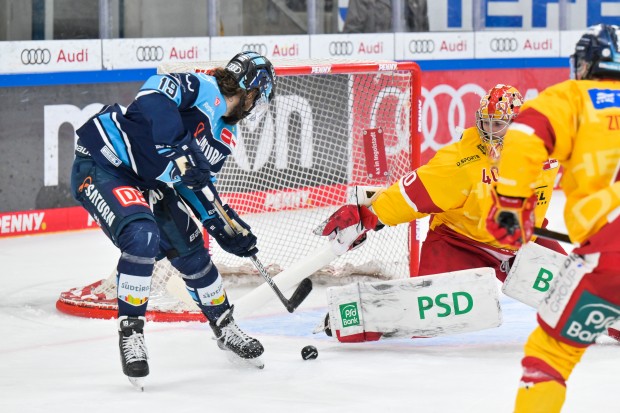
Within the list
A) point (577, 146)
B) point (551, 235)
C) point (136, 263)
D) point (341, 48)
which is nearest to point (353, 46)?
point (341, 48)

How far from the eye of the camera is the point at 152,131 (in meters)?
3.73

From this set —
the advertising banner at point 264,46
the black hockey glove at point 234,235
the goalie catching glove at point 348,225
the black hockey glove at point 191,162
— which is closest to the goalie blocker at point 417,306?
the goalie catching glove at point 348,225

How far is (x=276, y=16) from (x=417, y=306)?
3651mm

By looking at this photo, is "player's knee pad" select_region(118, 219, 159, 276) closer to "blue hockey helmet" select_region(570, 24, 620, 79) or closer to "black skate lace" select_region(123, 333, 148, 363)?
"black skate lace" select_region(123, 333, 148, 363)

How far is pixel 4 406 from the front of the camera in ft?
11.5

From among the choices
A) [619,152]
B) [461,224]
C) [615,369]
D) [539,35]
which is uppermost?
[539,35]

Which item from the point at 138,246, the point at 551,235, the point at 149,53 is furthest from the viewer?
the point at 149,53

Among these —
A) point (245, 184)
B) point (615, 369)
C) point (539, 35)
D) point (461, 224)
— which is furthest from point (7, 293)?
point (539, 35)

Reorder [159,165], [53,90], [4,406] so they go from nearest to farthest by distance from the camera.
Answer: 1. [4,406]
2. [159,165]
3. [53,90]

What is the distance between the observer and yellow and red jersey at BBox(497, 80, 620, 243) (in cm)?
281

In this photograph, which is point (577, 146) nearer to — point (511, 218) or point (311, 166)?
point (511, 218)

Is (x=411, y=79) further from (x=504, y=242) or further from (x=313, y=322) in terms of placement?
(x=504, y=242)

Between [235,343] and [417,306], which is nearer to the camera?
[235,343]

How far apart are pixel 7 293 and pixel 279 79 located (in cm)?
165
